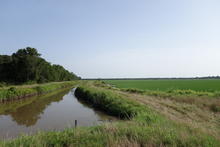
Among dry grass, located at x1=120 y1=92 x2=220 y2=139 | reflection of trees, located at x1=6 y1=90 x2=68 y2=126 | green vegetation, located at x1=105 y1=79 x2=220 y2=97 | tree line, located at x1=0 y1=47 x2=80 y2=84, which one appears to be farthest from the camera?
tree line, located at x1=0 y1=47 x2=80 y2=84

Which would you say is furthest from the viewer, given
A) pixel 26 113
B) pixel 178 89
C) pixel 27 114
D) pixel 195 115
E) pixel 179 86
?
pixel 179 86

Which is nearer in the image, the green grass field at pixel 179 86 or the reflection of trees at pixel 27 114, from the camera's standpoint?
the reflection of trees at pixel 27 114

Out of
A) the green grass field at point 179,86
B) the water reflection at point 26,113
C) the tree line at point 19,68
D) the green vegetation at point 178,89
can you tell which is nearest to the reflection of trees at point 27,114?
the water reflection at point 26,113

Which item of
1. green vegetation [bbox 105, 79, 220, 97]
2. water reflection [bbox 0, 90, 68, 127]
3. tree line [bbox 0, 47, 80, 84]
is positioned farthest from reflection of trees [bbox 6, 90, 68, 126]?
tree line [bbox 0, 47, 80, 84]

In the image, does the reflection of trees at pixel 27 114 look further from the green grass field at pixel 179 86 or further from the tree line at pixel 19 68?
the green grass field at pixel 179 86

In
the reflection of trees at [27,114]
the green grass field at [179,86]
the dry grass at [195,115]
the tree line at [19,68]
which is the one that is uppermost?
the tree line at [19,68]

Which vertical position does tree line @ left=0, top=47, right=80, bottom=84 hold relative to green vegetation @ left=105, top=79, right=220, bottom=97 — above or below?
above

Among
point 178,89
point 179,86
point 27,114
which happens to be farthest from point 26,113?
point 179,86

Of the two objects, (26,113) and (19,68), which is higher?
(19,68)

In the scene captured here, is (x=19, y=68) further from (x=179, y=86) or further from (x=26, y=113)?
(x=179, y=86)

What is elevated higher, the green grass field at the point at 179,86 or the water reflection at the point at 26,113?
the green grass field at the point at 179,86

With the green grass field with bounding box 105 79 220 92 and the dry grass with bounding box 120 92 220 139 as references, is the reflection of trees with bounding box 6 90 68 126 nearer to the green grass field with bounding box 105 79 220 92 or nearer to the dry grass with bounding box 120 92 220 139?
the dry grass with bounding box 120 92 220 139

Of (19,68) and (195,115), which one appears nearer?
(195,115)

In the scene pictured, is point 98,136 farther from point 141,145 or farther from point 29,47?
point 29,47
